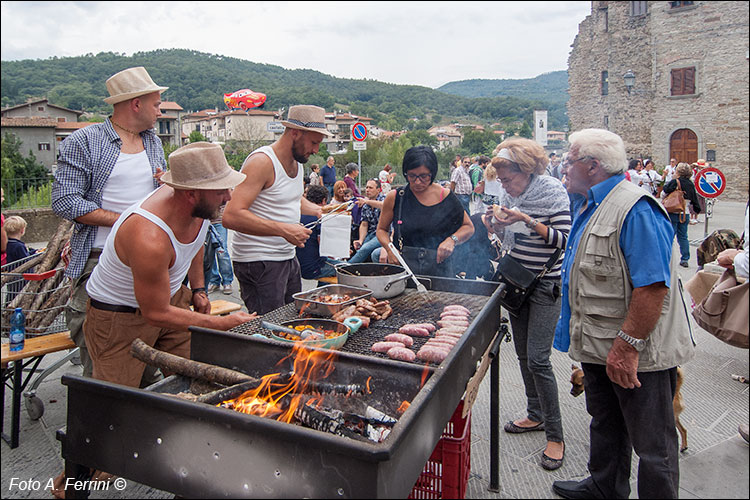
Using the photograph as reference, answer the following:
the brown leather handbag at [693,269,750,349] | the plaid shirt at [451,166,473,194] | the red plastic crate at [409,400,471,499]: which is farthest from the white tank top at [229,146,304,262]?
the plaid shirt at [451,166,473,194]

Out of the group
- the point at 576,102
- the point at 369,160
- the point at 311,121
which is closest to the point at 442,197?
the point at 311,121

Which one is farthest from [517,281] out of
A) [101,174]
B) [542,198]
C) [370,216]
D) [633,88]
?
[633,88]

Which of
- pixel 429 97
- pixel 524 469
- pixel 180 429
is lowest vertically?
pixel 524 469

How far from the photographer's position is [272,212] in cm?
330

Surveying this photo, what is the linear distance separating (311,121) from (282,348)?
176 cm

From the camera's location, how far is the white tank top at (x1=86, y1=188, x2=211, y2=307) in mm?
2365

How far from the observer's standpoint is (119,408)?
1.68m

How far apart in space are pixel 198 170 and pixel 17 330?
2.03m

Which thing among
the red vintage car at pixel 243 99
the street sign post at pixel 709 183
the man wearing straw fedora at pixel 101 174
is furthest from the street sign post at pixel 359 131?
the man wearing straw fedora at pixel 101 174

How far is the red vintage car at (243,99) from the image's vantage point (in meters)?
18.7

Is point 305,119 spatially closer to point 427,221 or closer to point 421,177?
point 421,177

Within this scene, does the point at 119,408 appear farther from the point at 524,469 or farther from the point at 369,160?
the point at 369,160

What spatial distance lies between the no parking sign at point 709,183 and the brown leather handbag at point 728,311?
787cm

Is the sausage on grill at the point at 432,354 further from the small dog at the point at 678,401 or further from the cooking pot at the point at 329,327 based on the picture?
the small dog at the point at 678,401
